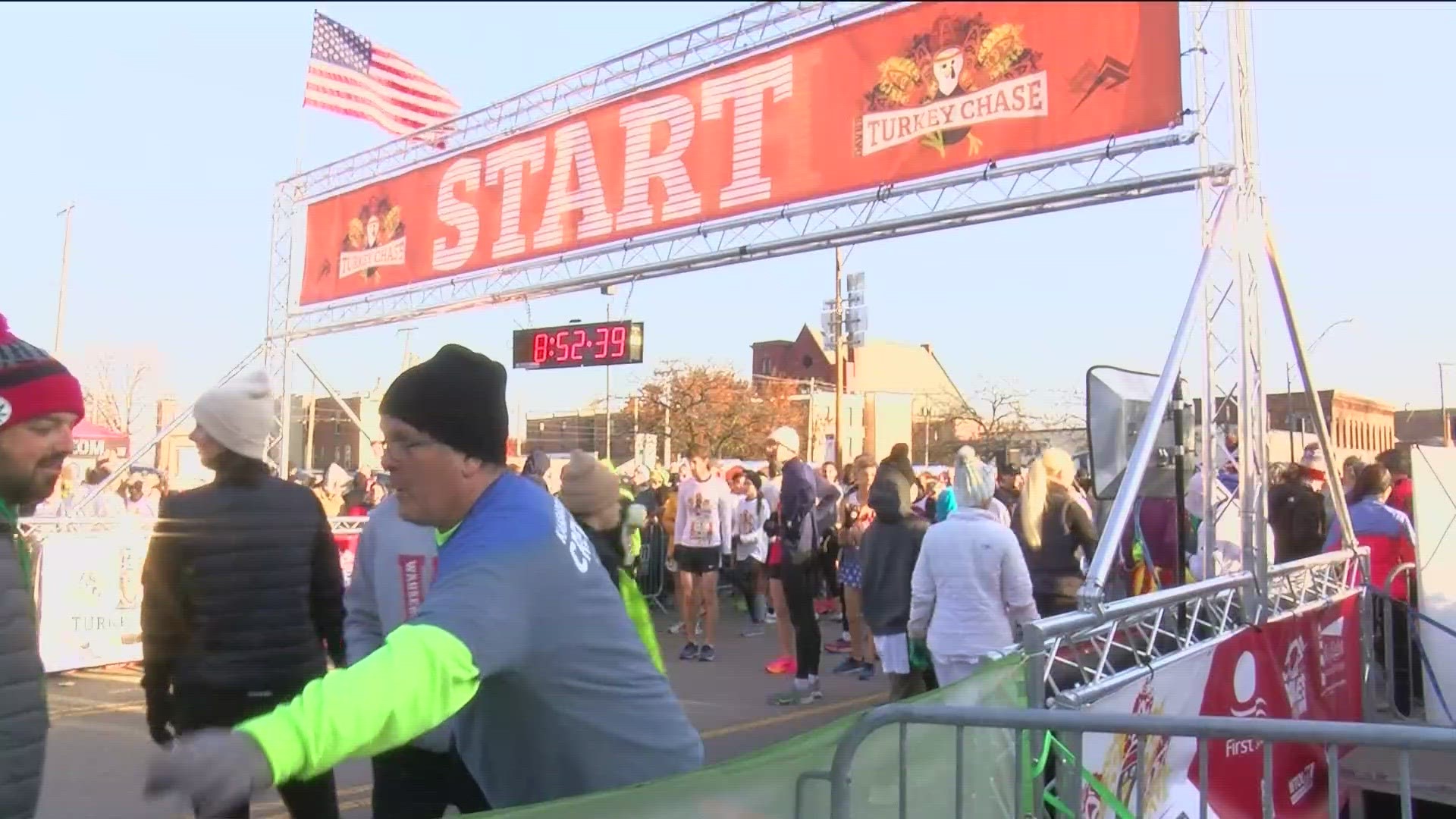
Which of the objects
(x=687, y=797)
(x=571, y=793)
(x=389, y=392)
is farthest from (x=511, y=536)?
(x=687, y=797)

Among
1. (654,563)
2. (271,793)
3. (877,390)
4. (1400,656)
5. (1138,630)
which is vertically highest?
(877,390)

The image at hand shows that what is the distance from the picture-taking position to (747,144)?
400 inches

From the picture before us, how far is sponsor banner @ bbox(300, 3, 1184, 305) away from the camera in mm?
7180

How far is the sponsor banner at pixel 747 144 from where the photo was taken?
7180mm

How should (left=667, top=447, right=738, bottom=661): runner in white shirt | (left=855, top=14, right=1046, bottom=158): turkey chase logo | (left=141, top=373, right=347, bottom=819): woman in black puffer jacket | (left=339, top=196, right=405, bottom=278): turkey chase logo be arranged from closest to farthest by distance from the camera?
(left=141, top=373, right=347, bottom=819): woman in black puffer jacket
(left=855, top=14, right=1046, bottom=158): turkey chase logo
(left=667, top=447, right=738, bottom=661): runner in white shirt
(left=339, top=196, right=405, bottom=278): turkey chase logo

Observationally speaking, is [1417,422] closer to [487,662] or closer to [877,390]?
[877,390]

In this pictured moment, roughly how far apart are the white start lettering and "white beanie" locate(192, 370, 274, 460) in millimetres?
6809

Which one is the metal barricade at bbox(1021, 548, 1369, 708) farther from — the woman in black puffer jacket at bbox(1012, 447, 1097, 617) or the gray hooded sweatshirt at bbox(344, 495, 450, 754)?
the gray hooded sweatshirt at bbox(344, 495, 450, 754)

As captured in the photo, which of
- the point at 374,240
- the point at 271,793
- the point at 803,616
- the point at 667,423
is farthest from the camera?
the point at 667,423

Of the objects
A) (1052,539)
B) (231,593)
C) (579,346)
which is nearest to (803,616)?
(1052,539)

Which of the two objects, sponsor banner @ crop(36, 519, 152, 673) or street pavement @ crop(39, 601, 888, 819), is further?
sponsor banner @ crop(36, 519, 152, 673)

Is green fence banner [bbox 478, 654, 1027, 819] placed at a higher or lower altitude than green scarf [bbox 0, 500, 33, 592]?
lower

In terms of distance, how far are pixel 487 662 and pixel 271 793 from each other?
3.71 m

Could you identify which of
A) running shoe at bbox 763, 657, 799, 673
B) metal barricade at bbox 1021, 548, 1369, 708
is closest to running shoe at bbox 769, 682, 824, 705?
running shoe at bbox 763, 657, 799, 673
